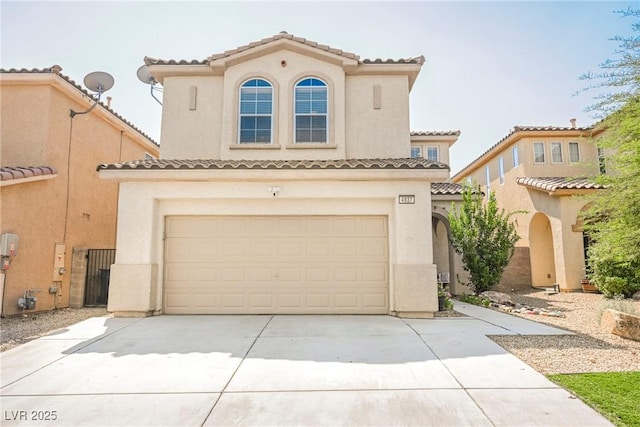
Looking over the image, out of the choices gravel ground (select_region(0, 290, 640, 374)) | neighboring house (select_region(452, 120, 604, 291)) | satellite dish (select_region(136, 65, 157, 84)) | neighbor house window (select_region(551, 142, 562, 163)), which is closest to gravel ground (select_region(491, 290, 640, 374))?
gravel ground (select_region(0, 290, 640, 374))

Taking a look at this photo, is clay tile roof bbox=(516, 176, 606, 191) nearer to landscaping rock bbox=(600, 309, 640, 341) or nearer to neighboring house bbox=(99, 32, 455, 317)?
landscaping rock bbox=(600, 309, 640, 341)

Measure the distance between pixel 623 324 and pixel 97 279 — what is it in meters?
14.8

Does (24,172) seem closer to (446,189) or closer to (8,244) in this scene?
(8,244)

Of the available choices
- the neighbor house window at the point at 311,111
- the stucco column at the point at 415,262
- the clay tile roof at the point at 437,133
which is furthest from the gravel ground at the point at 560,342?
the clay tile roof at the point at 437,133

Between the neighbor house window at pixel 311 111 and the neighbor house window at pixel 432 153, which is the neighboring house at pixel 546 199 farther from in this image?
the neighbor house window at pixel 311 111

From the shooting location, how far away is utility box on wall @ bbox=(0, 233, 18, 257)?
10.3 meters

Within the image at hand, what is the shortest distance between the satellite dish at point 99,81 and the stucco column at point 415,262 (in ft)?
34.2

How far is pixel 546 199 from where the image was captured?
57.9 feet

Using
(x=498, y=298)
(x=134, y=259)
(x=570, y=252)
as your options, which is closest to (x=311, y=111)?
(x=134, y=259)

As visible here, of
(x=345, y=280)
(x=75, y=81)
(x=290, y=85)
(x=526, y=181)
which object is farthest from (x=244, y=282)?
(x=526, y=181)

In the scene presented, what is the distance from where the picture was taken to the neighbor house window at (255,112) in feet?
40.4

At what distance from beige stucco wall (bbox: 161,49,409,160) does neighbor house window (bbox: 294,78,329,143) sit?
202 millimetres

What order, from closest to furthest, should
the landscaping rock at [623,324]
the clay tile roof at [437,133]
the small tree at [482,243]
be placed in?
the landscaping rock at [623,324]
the small tree at [482,243]
the clay tile roof at [437,133]

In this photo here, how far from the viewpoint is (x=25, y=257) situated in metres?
11.2
